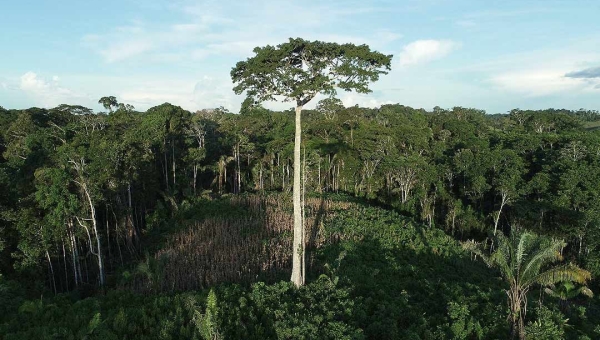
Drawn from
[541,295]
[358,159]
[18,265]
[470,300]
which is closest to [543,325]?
[470,300]

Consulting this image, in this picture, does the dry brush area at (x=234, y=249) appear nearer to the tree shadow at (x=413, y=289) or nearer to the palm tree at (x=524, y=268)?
the tree shadow at (x=413, y=289)

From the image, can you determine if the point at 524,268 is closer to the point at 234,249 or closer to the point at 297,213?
the point at 297,213

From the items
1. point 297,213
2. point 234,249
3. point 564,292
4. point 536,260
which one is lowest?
point 564,292

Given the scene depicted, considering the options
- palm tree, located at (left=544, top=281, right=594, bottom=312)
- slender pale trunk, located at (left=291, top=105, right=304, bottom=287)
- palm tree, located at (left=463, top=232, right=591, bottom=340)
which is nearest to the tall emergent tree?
slender pale trunk, located at (left=291, top=105, right=304, bottom=287)

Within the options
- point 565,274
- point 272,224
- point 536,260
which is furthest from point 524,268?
point 272,224

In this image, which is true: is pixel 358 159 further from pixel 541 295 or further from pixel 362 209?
pixel 541 295

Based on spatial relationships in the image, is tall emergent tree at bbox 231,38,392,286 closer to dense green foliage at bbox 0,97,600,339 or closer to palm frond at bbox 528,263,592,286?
dense green foliage at bbox 0,97,600,339

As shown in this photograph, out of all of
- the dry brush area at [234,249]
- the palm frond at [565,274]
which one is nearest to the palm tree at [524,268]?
the palm frond at [565,274]
